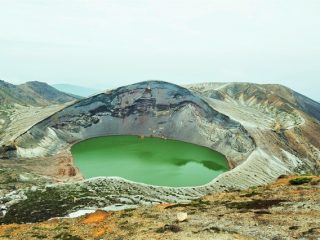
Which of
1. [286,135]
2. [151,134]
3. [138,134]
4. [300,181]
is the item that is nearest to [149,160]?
[151,134]

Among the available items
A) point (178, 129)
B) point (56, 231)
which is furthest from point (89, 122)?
point (56, 231)

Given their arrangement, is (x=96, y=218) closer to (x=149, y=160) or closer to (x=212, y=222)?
(x=212, y=222)

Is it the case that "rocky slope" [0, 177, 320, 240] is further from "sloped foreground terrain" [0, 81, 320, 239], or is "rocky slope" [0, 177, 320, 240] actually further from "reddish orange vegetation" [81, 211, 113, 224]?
"sloped foreground terrain" [0, 81, 320, 239]

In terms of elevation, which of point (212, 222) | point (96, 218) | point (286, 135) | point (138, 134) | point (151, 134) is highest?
point (286, 135)

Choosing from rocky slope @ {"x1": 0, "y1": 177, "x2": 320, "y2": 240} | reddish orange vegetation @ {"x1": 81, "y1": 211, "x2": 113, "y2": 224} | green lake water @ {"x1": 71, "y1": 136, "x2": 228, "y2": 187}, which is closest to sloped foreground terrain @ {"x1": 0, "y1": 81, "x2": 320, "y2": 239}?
rocky slope @ {"x1": 0, "y1": 177, "x2": 320, "y2": 240}

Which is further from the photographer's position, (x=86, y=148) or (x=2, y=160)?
(x=86, y=148)

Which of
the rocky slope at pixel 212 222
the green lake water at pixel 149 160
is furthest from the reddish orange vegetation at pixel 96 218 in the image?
the green lake water at pixel 149 160

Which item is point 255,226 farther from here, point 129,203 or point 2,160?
point 2,160
